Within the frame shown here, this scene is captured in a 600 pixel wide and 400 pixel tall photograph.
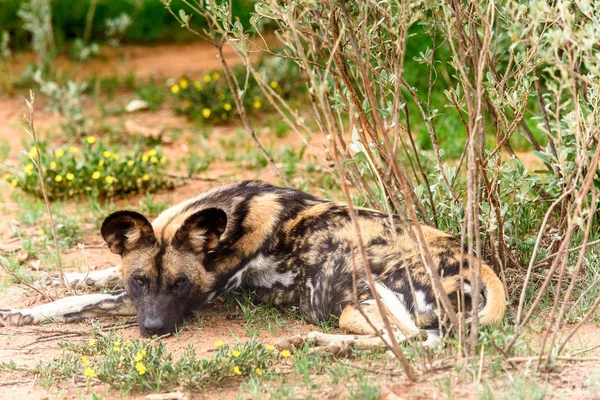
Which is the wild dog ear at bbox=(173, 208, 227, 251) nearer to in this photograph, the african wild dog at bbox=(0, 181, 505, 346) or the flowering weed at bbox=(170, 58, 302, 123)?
the african wild dog at bbox=(0, 181, 505, 346)

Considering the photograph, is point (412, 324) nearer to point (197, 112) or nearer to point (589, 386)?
point (589, 386)

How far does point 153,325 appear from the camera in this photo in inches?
153

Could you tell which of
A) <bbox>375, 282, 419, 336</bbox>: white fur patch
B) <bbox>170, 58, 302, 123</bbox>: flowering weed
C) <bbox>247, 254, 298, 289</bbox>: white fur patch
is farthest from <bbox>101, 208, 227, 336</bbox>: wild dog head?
<bbox>170, 58, 302, 123</bbox>: flowering weed

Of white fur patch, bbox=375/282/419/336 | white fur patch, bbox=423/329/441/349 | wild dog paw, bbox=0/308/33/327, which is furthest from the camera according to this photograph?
wild dog paw, bbox=0/308/33/327

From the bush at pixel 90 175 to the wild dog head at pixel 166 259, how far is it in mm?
1798

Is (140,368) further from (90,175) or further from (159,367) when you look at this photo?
(90,175)

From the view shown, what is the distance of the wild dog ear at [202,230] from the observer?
3980 millimetres

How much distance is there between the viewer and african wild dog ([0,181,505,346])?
3893mm

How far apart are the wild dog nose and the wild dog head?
0.05 metres

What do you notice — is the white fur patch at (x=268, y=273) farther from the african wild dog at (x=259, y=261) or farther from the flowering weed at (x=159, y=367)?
the flowering weed at (x=159, y=367)

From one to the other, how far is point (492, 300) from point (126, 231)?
1672 millimetres

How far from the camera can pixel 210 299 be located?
13.8ft

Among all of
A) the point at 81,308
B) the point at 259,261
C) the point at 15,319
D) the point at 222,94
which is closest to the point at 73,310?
the point at 81,308

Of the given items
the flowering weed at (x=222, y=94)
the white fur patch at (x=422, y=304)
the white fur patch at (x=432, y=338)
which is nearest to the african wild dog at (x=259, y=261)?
the white fur patch at (x=422, y=304)
